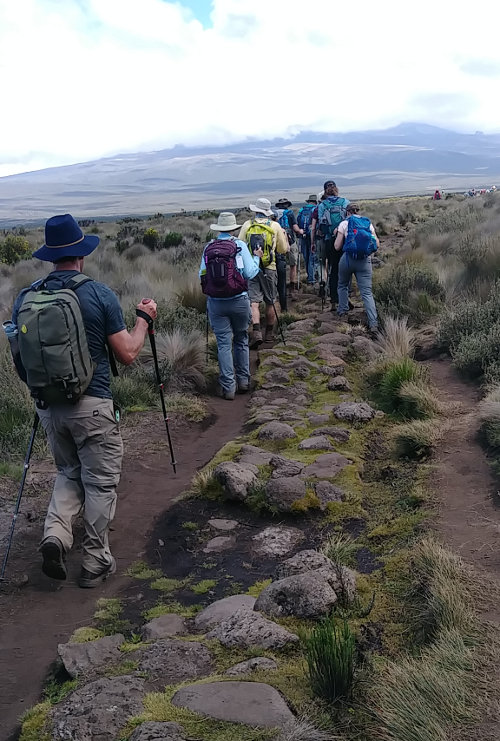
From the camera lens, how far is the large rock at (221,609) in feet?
12.2

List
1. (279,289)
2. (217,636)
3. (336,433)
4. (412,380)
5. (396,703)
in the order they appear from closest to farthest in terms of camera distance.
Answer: (396,703) → (217,636) → (336,433) → (412,380) → (279,289)

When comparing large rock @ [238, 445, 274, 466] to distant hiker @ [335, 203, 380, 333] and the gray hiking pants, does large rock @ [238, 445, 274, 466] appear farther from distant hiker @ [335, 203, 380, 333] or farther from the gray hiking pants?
distant hiker @ [335, 203, 380, 333]

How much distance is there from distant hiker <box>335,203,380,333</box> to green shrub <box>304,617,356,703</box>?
807 cm

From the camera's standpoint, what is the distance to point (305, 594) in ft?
11.8

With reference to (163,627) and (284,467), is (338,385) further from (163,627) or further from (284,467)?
(163,627)

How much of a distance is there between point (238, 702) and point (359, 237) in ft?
27.2

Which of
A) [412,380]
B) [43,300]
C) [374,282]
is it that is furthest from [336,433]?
[374,282]

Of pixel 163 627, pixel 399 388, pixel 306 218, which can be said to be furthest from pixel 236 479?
pixel 306 218

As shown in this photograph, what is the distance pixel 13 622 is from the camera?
4.14 m

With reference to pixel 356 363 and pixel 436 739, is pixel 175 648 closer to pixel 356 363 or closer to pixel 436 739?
pixel 436 739

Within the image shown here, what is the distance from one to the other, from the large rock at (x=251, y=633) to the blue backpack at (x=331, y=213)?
31.2ft

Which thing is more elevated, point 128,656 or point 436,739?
point 436,739

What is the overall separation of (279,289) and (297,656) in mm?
9799

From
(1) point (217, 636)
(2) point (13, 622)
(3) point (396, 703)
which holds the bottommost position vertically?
(2) point (13, 622)
